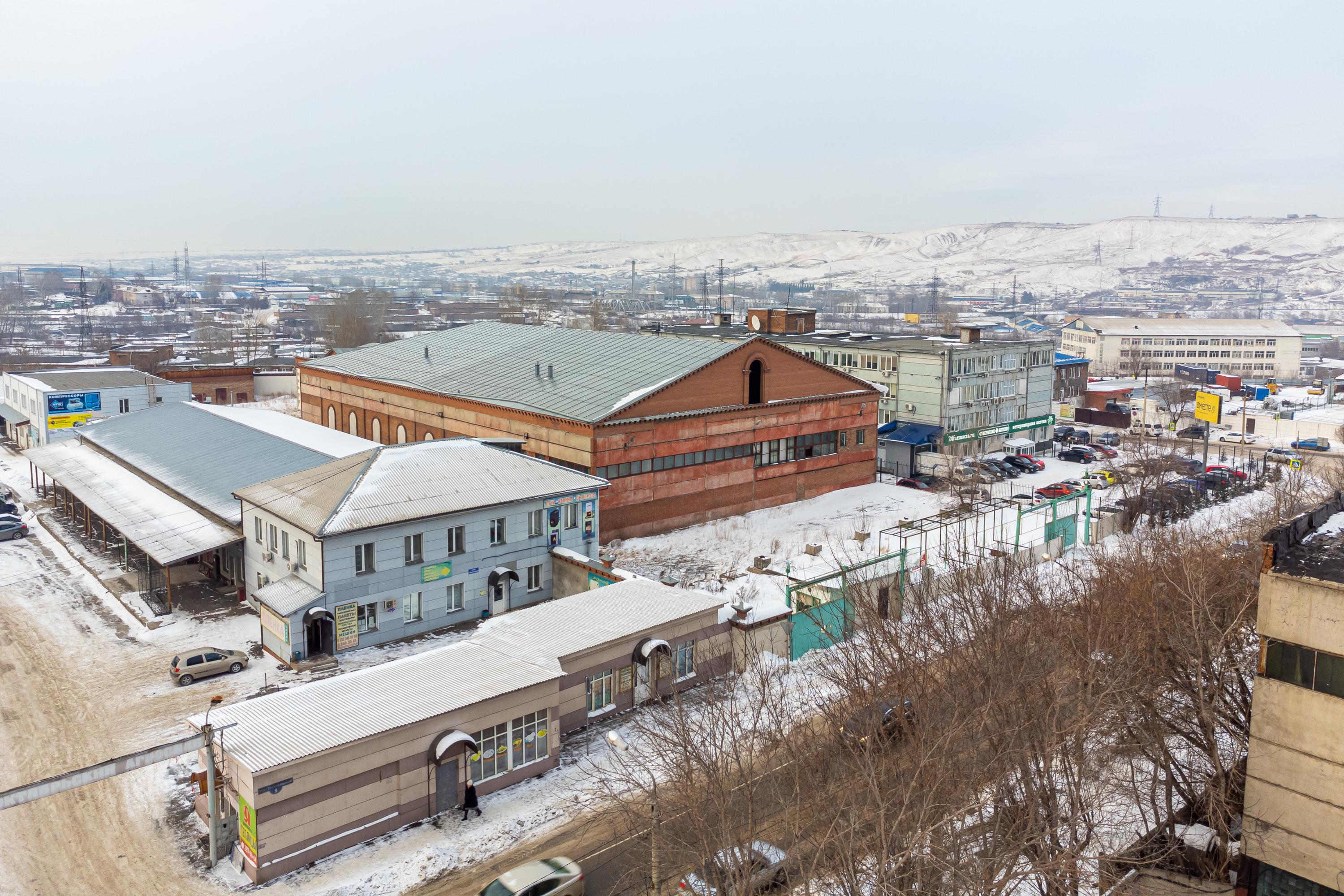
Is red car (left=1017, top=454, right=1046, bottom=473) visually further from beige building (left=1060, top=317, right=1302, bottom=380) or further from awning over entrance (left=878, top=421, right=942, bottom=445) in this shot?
beige building (left=1060, top=317, right=1302, bottom=380)

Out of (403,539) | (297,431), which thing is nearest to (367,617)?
(403,539)

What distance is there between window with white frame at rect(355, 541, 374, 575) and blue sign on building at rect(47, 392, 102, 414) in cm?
4081

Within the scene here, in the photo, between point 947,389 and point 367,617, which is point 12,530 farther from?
point 947,389

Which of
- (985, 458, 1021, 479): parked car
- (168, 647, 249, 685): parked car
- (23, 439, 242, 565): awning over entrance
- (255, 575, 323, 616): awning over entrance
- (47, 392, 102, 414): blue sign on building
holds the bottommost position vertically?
(168, 647, 249, 685): parked car

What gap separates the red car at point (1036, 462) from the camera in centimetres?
5756

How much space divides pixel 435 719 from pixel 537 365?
30.8 metres

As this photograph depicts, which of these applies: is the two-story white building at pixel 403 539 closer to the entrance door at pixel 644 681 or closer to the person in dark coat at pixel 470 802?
the entrance door at pixel 644 681

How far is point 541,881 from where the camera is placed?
1609 cm

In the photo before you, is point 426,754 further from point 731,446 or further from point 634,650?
point 731,446

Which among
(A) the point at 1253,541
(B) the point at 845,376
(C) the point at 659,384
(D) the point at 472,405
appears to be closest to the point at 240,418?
(D) the point at 472,405

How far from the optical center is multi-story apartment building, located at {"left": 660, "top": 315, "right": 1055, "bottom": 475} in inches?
2276

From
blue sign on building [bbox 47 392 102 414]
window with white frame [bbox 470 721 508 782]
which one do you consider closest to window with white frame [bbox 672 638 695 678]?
window with white frame [bbox 470 721 508 782]

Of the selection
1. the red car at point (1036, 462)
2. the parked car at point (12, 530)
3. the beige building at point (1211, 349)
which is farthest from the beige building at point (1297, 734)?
the beige building at point (1211, 349)

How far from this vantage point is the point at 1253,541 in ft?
91.0
